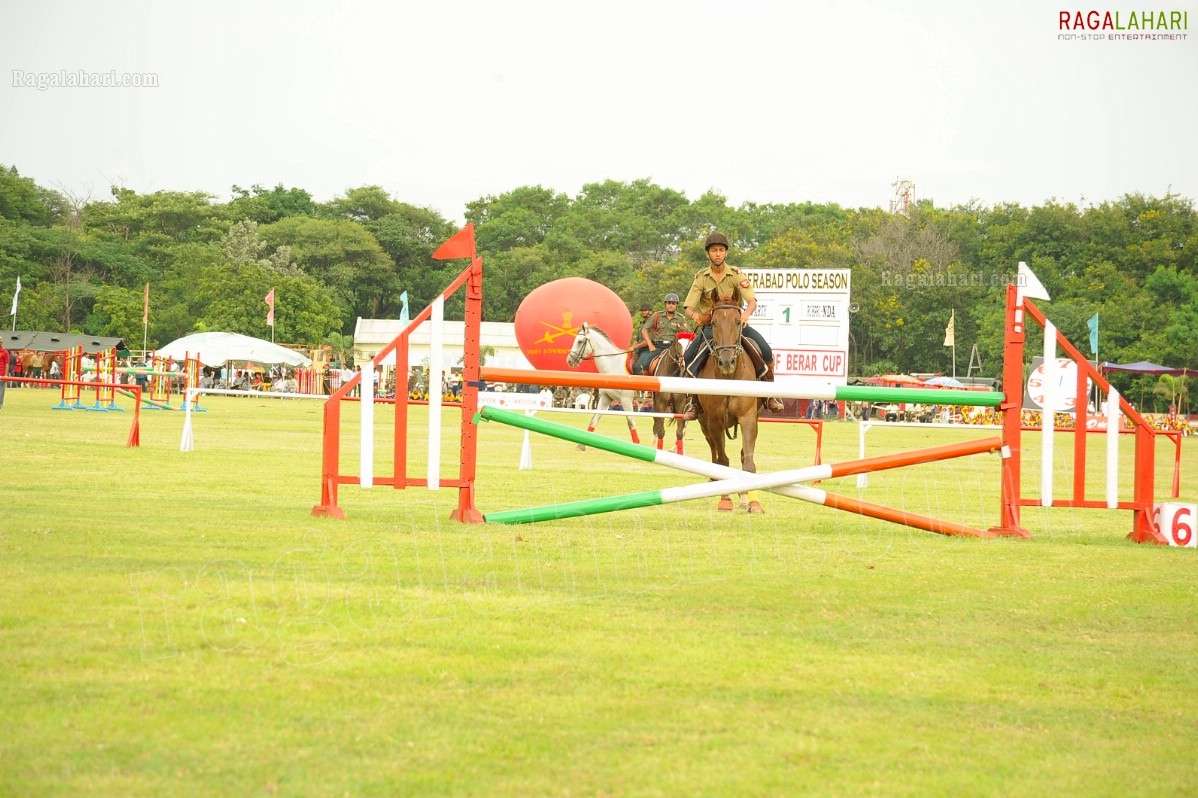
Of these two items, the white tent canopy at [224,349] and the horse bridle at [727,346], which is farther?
the white tent canopy at [224,349]

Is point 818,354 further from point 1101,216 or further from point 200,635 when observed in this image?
point 1101,216

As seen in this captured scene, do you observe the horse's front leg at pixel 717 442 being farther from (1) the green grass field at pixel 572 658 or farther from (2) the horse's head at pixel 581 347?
(2) the horse's head at pixel 581 347

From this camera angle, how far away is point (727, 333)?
38.4 ft

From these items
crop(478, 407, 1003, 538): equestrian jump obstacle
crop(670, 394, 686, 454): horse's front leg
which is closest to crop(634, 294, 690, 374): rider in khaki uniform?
crop(670, 394, 686, 454): horse's front leg

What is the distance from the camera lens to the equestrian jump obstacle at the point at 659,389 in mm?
9461

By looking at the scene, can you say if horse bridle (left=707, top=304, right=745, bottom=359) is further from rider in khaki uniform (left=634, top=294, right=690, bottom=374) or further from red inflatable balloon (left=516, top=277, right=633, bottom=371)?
red inflatable balloon (left=516, top=277, right=633, bottom=371)

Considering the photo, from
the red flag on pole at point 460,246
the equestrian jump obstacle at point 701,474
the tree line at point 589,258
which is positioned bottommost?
the equestrian jump obstacle at point 701,474

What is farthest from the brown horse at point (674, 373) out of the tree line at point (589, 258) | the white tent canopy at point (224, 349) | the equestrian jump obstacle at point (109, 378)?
the tree line at point (589, 258)

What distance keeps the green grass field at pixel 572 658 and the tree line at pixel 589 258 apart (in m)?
62.7

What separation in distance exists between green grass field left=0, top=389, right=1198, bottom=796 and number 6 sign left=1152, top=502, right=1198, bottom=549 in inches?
15.0

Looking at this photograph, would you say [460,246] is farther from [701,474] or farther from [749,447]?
[749,447]

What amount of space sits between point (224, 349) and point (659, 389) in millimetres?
44196

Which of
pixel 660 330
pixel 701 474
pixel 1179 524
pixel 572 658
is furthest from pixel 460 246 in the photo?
pixel 660 330

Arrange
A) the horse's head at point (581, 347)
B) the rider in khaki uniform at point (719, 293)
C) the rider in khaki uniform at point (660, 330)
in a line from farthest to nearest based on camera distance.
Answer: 1. the horse's head at point (581, 347)
2. the rider in khaki uniform at point (660, 330)
3. the rider in khaki uniform at point (719, 293)
